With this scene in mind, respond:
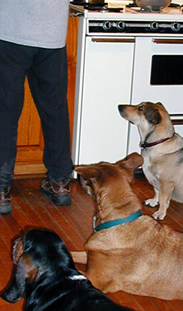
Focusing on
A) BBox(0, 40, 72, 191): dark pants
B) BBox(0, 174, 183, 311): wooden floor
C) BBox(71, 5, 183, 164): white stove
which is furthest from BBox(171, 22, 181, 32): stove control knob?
BBox(0, 174, 183, 311): wooden floor

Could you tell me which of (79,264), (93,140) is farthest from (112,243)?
(93,140)

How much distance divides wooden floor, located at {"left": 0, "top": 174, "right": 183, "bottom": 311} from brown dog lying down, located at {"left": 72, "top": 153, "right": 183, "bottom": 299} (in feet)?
0.28

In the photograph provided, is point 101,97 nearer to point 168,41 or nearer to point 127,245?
point 168,41

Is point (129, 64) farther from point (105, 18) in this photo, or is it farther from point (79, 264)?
point (79, 264)

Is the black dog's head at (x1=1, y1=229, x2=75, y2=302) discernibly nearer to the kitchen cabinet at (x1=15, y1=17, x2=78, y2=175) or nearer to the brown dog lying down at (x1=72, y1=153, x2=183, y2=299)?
the brown dog lying down at (x1=72, y1=153, x2=183, y2=299)

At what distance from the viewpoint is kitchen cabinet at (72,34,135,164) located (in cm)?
402

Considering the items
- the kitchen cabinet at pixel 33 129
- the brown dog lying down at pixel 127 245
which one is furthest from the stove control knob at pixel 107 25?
the brown dog lying down at pixel 127 245

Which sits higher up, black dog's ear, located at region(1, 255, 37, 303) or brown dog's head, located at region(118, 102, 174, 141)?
brown dog's head, located at region(118, 102, 174, 141)

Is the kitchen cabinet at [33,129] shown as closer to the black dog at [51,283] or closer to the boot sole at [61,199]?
the boot sole at [61,199]

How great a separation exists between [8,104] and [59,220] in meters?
0.79

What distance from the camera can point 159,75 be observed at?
13.9 feet

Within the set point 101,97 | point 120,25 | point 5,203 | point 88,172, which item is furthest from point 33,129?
point 88,172

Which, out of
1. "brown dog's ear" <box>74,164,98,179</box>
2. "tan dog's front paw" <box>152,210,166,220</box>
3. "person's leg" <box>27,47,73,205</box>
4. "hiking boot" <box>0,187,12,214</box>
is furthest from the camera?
"tan dog's front paw" <box>152,210,166,220</box>

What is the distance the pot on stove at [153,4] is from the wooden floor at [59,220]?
1.25 meters
